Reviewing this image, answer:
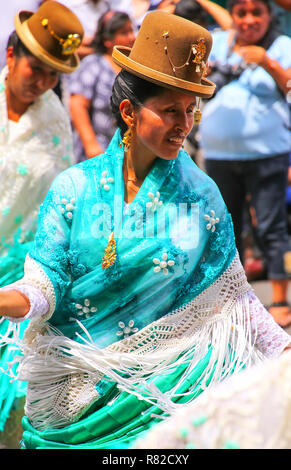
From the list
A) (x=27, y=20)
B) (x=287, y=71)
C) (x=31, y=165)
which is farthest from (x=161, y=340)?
(x=287, y=71)

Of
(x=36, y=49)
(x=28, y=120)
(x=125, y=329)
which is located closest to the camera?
(x=125, y=329)

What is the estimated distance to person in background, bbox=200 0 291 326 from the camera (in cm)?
521

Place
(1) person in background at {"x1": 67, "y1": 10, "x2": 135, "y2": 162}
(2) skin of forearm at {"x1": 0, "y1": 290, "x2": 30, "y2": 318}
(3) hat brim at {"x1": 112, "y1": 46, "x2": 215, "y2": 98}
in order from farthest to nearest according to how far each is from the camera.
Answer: (1) person in background at {"x1": 67, "y1": 10, "x2": 135, "y2": 162} < (3) hat brim at {"x1": 112, "y1": 46, "x2": 215, "y2": 98} < (2) skin of forearm at {"x1": 0, "y1": 290, "x2": 30, "y2": 318}

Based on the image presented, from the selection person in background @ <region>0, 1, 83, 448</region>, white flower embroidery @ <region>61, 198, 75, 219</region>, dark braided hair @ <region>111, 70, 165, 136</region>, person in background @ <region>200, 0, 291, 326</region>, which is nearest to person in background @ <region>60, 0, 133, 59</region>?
person in background @ <region>200, 0, 291, 326</region>

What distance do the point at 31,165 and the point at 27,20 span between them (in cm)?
68

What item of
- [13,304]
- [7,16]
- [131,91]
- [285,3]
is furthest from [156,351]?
[285,3]

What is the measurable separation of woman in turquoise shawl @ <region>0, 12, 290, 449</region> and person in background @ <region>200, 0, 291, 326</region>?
251 cm

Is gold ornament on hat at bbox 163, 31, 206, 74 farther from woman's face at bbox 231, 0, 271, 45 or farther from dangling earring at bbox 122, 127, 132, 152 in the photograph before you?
woman's face at bbox 231, 0, 271, 45

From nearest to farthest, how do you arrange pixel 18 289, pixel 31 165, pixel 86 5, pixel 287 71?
pixel 18 289
pixel 31 165
pixel 287 71
pixel 86 5

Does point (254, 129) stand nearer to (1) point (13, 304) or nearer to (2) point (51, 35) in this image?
(2) point (51, 35)

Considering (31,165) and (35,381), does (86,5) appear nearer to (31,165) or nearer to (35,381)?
(31,165)

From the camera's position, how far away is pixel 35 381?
9.01 ft

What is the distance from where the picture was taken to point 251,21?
519cm

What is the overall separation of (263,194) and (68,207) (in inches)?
114
